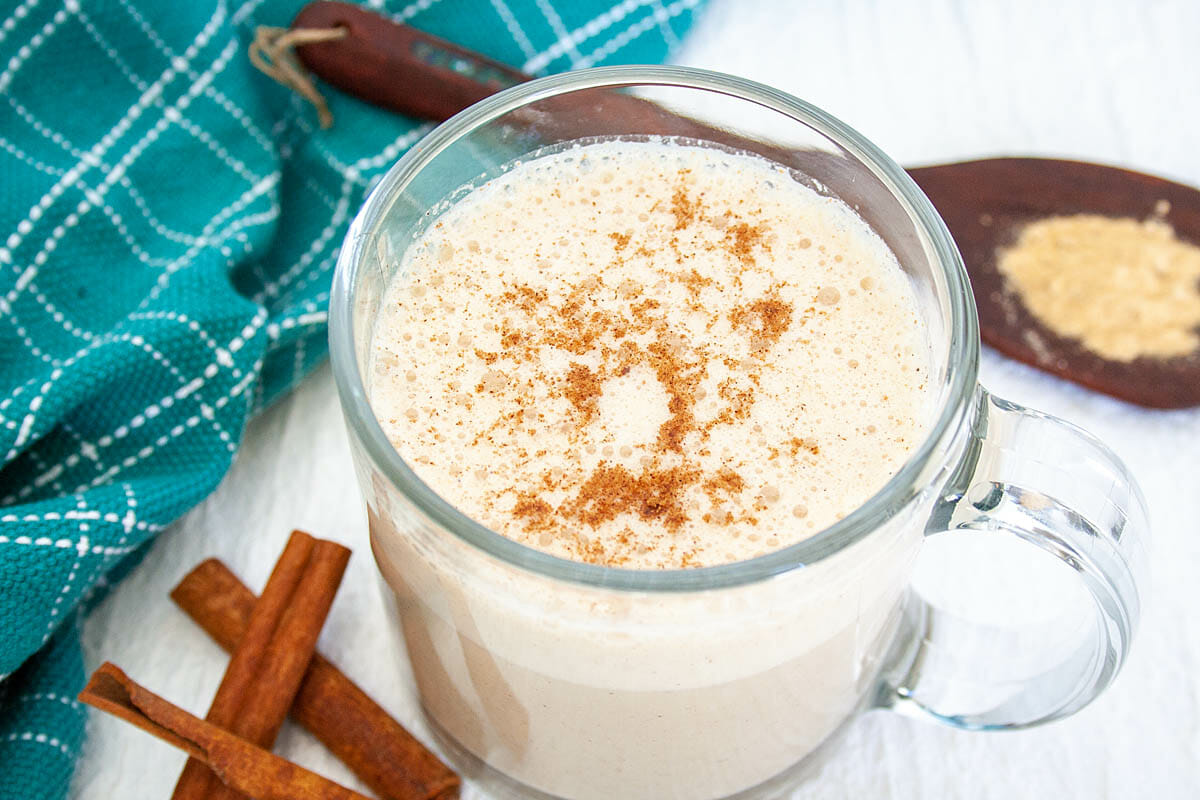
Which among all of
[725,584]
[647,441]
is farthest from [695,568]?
[647,441]

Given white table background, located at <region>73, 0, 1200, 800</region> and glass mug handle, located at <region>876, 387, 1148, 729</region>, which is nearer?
glass mug handle, located at <region>876, 387, 1148, 729</region>

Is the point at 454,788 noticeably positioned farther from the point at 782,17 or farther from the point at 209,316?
the point at 782,17

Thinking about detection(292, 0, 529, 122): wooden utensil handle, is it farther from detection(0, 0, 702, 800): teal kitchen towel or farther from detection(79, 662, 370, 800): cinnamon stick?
detection(79, 662, 370, 800): cinnamon stick

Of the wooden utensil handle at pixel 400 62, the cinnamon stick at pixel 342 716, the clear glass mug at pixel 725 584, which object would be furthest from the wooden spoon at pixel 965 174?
the cinnamon stick at pixel 342 716

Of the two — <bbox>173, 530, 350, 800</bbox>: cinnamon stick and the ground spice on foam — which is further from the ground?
the ground spice on foam

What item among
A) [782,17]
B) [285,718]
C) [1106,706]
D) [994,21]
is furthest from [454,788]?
[994,21]

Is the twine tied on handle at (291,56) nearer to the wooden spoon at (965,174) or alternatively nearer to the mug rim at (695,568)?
the wooden spoon at (965,174)

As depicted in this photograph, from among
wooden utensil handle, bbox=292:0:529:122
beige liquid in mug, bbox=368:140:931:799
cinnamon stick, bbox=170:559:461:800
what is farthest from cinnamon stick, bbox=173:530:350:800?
wooden utensil handle, bbox=292:0:529:122
